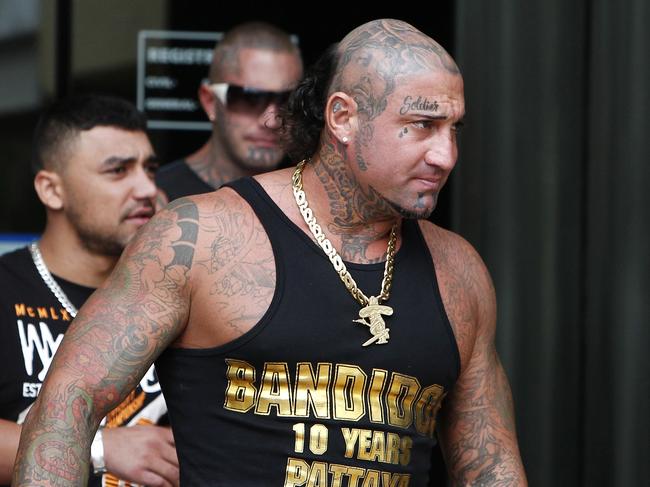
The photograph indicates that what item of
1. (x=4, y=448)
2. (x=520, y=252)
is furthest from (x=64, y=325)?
(x=520, y=252)

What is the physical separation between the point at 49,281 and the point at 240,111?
1099 millimetres

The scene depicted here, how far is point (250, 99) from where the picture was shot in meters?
4.57

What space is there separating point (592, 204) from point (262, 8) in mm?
1553

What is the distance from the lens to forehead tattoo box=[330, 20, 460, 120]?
3.04 metres

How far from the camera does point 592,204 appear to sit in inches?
184

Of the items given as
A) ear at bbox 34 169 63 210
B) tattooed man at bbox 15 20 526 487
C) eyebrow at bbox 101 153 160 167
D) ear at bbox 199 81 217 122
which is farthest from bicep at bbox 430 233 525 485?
ear at bbox 199 81 217 122

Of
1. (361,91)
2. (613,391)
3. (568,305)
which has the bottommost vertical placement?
(613,391)

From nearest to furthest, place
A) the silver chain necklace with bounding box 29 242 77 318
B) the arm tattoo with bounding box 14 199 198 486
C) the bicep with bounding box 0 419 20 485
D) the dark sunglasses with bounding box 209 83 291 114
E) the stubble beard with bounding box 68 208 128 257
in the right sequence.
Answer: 1. the arm tattoo with bounding box 14 199 198 486
2. the bicep with bounding box 0 419 20 485
3. the silver chain necklace with bounding box 29 242 77 318
4. the stubble beard with bounding box 68 208 128 257
5. the dark sunglasses with bounding box 209 83 291 114

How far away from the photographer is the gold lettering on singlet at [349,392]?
2963mm

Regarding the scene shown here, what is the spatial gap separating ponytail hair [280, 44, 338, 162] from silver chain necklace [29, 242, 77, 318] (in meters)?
0.80

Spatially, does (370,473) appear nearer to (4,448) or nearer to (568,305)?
(4,448)

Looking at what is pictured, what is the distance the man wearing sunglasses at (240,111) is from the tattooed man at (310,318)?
1351 mm

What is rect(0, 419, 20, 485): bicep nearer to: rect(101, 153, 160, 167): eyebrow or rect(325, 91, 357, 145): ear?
rect(101, 153, 160, 167): eyebrow

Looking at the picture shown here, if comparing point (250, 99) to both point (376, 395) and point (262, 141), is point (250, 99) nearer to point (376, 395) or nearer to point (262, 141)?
point (262, 141)
